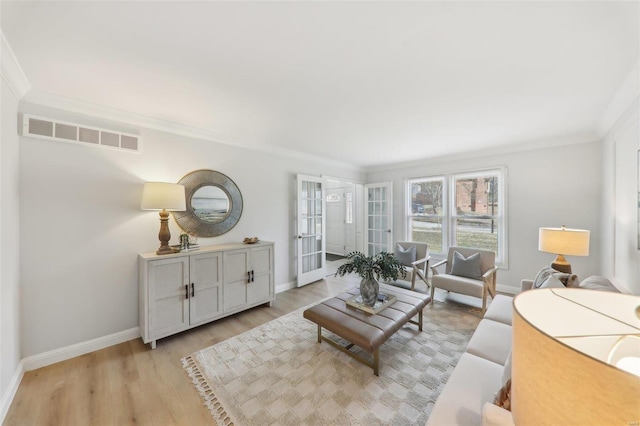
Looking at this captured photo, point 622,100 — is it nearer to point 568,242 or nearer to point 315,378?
point 568,242

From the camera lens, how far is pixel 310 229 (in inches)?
178

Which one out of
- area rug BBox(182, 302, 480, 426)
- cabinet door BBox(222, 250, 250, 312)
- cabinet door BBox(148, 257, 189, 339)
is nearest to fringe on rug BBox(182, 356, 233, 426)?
area rug BBox(182, 302, 480, 426)

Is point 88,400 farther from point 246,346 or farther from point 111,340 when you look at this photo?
point 246,346

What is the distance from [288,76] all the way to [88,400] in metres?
2.91

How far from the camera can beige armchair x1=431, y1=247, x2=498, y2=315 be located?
123 inches

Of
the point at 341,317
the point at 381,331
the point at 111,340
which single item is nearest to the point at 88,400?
the point at 111,340

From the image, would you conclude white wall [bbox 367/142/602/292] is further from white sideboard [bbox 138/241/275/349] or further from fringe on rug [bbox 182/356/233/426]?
fringe on rug [bbox 182/356/233/426]

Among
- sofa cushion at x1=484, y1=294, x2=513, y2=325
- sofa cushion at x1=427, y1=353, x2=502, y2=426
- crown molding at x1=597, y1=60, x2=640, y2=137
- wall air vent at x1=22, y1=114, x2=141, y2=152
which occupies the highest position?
crown molding at x1=597, y1=60, x2=640, y2=137

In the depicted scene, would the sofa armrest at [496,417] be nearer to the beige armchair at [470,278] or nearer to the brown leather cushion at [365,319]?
the brown leather cushion at [365,319]

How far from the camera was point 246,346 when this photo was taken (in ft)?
8.09

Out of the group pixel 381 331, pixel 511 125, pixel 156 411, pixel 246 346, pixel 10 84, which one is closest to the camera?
pixel 156 411

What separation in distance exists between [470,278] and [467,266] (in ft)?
0.56

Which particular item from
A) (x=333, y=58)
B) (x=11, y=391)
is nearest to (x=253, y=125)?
(x=333, y=58)

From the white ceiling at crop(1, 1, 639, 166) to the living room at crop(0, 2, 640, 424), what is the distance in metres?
0.01
